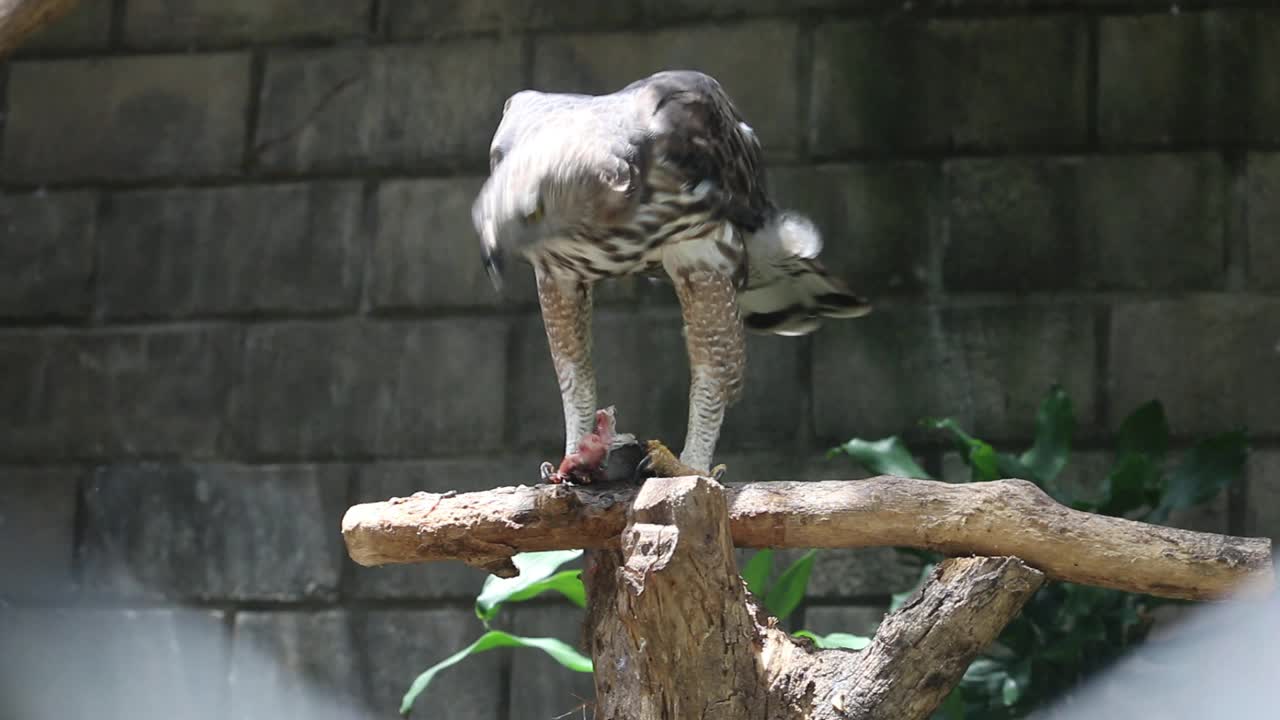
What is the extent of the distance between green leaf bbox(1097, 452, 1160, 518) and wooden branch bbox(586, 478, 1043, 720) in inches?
42.0

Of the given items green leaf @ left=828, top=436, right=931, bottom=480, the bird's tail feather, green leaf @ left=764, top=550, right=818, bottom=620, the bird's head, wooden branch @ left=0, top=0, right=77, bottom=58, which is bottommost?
green leaf @ left=764, top=550, right=818, bottom=620

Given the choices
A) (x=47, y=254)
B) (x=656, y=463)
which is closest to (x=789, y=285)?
(x=656, y=463)

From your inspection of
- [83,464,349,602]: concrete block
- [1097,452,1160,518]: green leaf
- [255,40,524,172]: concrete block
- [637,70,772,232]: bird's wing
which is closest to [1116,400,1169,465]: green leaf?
[1097,452,1160,518]: green leaf

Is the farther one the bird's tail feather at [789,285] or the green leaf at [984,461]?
the green leaf at [984,461]

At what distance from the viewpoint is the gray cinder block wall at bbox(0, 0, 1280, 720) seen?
3232mm

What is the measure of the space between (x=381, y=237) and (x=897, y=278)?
141 cm

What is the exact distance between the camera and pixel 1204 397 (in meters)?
3.17

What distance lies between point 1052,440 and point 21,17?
2.34 meters

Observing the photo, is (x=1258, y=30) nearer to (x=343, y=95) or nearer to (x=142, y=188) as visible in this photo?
(x=343, y=95)

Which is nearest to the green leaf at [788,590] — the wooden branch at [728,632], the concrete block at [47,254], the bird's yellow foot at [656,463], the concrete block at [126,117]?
the bird's yellow foot at [656,463]

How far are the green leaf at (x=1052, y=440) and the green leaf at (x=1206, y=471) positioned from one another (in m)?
0.23

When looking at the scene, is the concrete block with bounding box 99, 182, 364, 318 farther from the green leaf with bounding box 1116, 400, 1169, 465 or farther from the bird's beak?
the green leaf with bounding box 1116, 400, 1169, 465

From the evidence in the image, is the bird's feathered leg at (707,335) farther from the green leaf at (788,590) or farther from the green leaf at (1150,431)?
the green leaf at (1150,431)

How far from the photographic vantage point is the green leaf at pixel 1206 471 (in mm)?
2736
